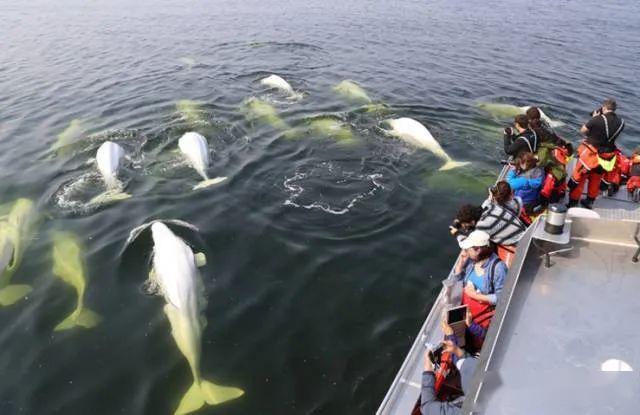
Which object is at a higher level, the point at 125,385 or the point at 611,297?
the point at 611,297

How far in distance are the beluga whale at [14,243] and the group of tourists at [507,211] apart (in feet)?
30.8

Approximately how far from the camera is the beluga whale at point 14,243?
10.9 m

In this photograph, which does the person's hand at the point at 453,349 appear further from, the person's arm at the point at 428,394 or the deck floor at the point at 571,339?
the deck floor at the point at 571,339

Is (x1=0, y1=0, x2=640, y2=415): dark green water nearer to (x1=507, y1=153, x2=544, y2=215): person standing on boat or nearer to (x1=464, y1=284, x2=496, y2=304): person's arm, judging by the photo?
(x1=464, y1=284, x2=496, y2=304): person's arm

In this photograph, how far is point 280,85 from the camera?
24578 millimetres

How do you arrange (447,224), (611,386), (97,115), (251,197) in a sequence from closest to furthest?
(611,386) → (447,224) → (251,197) → (97,115)

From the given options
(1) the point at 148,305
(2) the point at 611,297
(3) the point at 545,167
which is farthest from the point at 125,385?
(3) the point at 545,167

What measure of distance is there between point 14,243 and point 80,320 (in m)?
4.03

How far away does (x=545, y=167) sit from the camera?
10328 millimetres

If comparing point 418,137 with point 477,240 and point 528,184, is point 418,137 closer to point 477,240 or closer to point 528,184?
point 528,184

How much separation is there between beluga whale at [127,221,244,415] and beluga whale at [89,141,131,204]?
3.53m

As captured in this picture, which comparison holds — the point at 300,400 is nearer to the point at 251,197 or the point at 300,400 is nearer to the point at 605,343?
Result: the point at 605,343

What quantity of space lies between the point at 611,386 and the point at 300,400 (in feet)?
15.7

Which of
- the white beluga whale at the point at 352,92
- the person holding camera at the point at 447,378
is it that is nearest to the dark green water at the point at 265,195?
the white beluga whale at the point at 352,92
